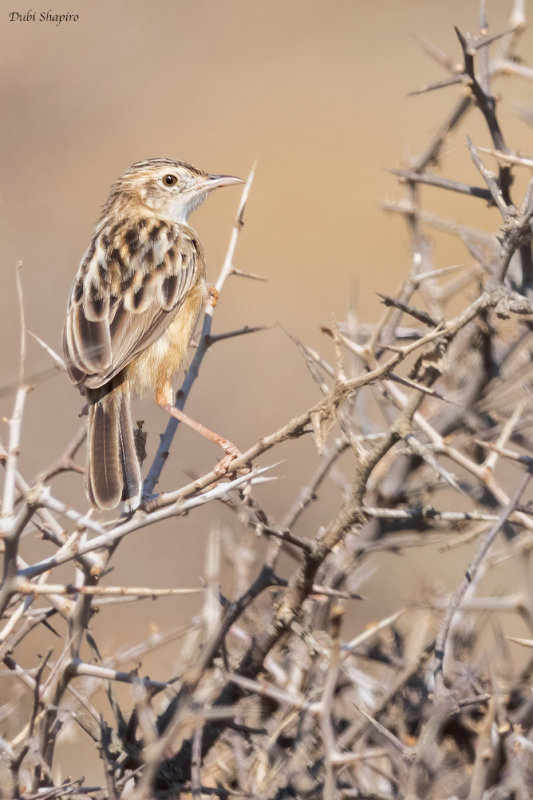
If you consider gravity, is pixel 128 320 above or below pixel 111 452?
above

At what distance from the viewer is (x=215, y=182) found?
589cm

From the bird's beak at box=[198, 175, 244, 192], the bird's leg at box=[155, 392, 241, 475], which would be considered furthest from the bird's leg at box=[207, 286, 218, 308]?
the bird's beak at box=[198, 175, 244, 192]

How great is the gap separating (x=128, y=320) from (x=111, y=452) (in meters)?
0.96

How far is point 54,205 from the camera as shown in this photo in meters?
12.6

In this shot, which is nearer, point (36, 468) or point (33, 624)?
point (33, 624)

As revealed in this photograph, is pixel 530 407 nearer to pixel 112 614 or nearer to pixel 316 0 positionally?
pixel 112 614

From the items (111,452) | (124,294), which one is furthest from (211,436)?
(124,294)

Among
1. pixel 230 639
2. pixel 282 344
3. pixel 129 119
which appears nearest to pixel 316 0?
pixel 129 119

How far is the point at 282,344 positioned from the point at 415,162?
765cm

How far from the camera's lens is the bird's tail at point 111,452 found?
12.3 ft

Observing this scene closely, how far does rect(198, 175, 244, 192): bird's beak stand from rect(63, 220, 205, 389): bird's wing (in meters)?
0.43

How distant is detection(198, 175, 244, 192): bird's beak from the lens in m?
5.73

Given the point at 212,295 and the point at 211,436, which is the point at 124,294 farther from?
the point at 211,436

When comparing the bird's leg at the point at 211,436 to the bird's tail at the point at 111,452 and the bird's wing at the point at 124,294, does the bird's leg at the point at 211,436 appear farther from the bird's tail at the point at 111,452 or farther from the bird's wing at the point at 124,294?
the bird's wing at the point at 124,294
